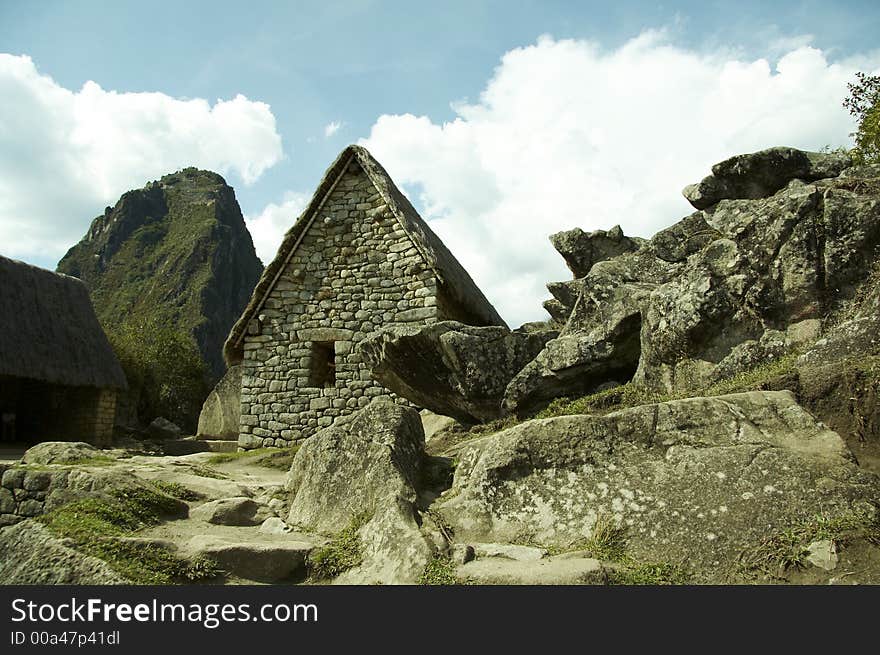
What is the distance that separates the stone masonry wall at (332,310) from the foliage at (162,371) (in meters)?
16.6

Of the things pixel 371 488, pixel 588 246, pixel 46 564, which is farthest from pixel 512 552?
pixel 588 246

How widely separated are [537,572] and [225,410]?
490 inches

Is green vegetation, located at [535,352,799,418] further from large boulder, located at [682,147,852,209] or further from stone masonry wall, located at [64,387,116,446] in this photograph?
stone masonry wall, located at [64,387,116,446]

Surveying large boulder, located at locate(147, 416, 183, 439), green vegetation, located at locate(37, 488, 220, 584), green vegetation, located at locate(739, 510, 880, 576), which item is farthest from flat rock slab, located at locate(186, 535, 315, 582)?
large boulder, located at locate(147, 416, 183, 439)

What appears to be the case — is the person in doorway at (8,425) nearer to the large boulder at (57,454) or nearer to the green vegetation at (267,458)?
the green vegetation at (267,458)

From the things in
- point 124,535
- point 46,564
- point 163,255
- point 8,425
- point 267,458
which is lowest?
point 46,564

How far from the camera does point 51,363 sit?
1520 centimetres

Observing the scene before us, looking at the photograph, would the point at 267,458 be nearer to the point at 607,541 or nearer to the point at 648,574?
the point at 607,541

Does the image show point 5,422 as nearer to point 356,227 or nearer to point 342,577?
point 356,227

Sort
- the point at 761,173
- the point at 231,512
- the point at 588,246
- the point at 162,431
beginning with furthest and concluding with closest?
the point at 162,431 < the point at 588,246 < the point at 761,173 < the point at 231,512

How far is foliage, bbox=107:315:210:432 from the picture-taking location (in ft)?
87.6

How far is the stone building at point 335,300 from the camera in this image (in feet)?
38.9

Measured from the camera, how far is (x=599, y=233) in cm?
998

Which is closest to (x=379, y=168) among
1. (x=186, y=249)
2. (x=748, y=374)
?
(x=748, y=374)
